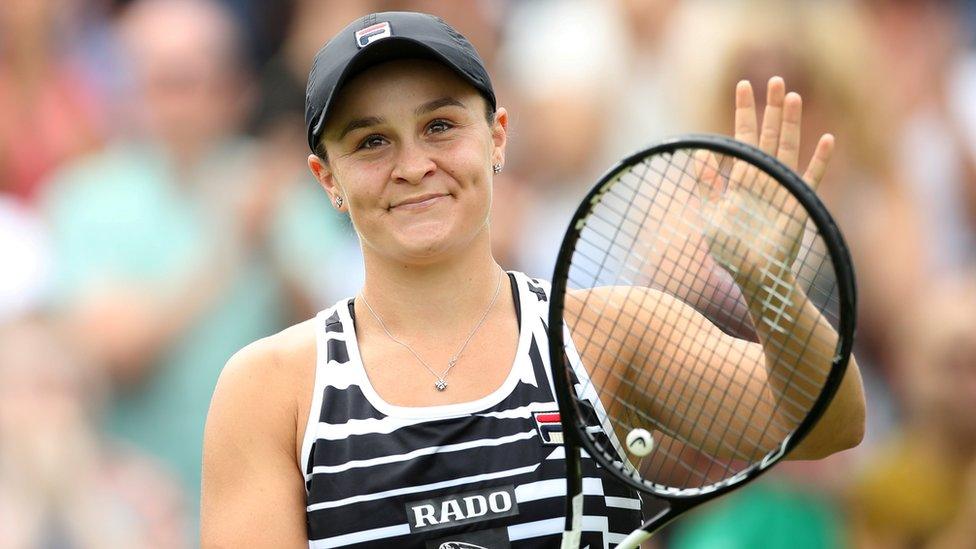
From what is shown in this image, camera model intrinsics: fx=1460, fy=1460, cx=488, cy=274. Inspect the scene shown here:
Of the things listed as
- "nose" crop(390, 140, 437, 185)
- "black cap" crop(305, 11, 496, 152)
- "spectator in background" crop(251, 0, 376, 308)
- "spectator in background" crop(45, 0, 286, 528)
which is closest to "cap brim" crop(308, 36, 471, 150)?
"black cap" crop(305, 11, 496, 152)

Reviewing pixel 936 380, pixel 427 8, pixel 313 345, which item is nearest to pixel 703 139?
pixel 313 345

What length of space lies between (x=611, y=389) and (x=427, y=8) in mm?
2843

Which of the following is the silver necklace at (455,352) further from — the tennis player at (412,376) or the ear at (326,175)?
the ear at (326,175)

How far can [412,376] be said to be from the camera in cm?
258

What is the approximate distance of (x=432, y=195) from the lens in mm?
2545

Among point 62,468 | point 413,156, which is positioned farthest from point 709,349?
point 62,468

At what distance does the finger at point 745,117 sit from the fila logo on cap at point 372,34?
24.0 inches

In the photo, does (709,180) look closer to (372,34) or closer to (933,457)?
(372,34)

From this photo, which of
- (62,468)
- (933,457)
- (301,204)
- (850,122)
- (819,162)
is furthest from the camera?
(301,204)

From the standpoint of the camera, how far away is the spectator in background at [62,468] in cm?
415

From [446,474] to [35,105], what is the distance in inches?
124

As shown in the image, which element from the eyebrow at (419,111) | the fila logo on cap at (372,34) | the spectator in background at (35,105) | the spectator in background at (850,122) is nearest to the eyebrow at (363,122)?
the eyebrow at (419,111)

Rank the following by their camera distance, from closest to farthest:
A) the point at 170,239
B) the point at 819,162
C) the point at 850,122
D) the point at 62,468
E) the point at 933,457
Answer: the point at 819,162 → the point at 62,468 → the point at 933,457 → the point at 850,122 → the point at 170,239

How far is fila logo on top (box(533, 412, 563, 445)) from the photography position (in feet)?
8.20
